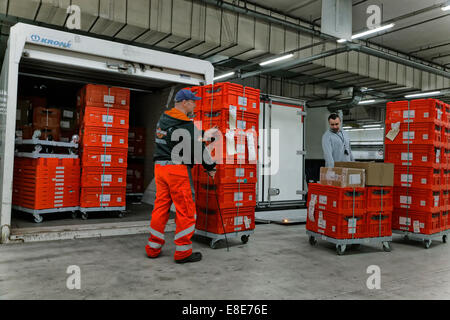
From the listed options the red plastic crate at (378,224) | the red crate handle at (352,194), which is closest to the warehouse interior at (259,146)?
the red plastic crate at (378,224)

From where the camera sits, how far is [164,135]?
4.21m

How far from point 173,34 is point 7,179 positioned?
15.5 feet

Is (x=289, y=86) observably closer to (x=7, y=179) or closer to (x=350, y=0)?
(x=350, y=0)

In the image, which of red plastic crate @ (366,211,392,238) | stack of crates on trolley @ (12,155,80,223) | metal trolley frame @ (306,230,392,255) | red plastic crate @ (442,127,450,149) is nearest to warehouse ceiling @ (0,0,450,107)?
stack of crates on trolley @ (12,155,80,223)

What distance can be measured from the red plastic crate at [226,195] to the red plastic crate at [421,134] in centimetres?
264

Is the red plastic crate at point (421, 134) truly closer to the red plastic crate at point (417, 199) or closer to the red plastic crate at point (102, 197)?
the red plastic crate at point (417, 199)

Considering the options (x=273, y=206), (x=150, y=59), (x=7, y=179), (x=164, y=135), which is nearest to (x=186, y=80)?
(x=150, y=59)

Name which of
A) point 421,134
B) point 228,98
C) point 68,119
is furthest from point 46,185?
point 421,134

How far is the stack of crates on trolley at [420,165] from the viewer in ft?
17.5

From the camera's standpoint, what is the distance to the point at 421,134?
5422mm

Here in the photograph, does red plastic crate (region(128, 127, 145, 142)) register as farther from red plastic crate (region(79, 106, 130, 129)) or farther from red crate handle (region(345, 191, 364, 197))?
red crate handle (region(345, 191, 364, 197))

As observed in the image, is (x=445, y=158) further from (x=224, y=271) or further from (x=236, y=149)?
(x=224, y=271)

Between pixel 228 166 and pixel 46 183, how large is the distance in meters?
3.18
